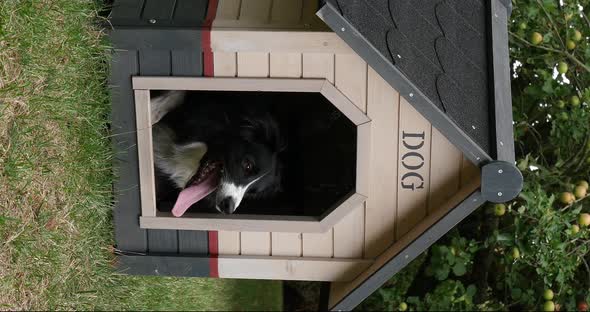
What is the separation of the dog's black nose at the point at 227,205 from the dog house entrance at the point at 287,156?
0.34 feet

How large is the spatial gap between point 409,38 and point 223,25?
761 millimetres

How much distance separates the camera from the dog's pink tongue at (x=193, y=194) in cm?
338

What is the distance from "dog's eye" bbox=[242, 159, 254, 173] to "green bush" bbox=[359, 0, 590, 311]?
1.46m

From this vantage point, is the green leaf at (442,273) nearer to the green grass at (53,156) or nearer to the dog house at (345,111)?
the dog house at (345,111)

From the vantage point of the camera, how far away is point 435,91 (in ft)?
9.34

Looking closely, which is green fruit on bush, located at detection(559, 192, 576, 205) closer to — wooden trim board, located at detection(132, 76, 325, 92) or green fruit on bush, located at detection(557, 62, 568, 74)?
green fruit on bush, located at detection(557, 62, 568, 74)

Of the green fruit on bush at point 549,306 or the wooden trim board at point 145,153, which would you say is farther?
the green fruit on bush at point 549,306

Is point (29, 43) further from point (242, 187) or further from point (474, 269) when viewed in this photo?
point (474, 269)

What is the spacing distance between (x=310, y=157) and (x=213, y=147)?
902 mm

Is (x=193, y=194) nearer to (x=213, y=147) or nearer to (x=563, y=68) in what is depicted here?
(x=213, y=147)

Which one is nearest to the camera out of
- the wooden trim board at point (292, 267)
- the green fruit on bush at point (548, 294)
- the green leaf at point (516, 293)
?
the wooden trim board at point (292, 267)

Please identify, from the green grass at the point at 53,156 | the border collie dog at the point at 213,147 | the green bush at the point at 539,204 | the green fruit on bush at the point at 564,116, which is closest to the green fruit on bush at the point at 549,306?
the green bush at the point at 539,204

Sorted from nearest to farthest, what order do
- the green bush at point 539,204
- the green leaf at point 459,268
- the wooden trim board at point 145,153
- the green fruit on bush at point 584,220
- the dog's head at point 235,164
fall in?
the wooden trim board at point 145,153 < the dog's head at point 235,164 < the green fruit on bush at point 584,220 < the green bush at point 539,204 < the green leaf at point 459,268

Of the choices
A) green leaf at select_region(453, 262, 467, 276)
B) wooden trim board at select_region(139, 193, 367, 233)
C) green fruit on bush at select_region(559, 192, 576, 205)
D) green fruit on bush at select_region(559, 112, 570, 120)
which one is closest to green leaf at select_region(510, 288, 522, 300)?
green leaf at select_region(453, 262, 467, 276)
